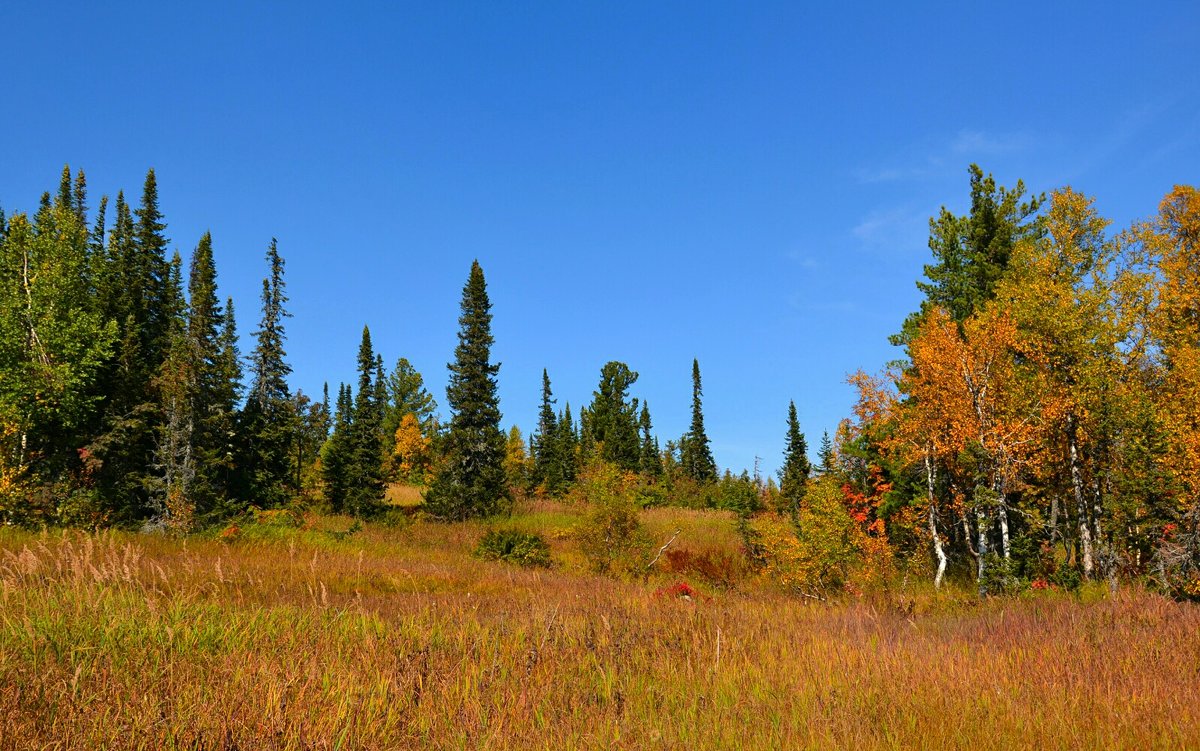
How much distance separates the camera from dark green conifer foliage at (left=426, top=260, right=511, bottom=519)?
35.3m

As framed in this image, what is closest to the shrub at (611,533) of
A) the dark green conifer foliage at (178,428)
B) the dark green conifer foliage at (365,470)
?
the dark green conifer foliage at (178,428)

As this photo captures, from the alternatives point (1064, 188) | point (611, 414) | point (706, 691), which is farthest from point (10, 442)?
point (611, 414)

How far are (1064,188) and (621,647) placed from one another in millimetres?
19970

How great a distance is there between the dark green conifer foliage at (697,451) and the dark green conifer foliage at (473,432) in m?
40.3

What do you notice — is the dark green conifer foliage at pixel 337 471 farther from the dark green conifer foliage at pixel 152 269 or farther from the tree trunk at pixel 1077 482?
the tree trunk at pixel 1077 482

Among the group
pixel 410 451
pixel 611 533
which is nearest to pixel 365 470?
pixel 410 451

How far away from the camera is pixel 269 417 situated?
1444 inches

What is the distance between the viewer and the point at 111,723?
325 cm

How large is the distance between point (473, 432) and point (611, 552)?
20299 millimetres

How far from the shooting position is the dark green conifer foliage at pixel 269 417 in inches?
1361

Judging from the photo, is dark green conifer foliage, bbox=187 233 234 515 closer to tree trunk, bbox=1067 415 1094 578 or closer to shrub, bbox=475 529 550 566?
shrub, bbox=475 529 550 566

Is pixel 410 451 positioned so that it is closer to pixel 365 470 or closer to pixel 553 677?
pixel 365 470

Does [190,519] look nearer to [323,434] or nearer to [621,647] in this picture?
[621,647]

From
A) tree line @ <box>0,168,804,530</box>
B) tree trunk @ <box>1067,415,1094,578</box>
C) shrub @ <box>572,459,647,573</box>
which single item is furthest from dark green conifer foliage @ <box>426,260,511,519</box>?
tree trunk @ <box>1067,415,1094,578</box>
